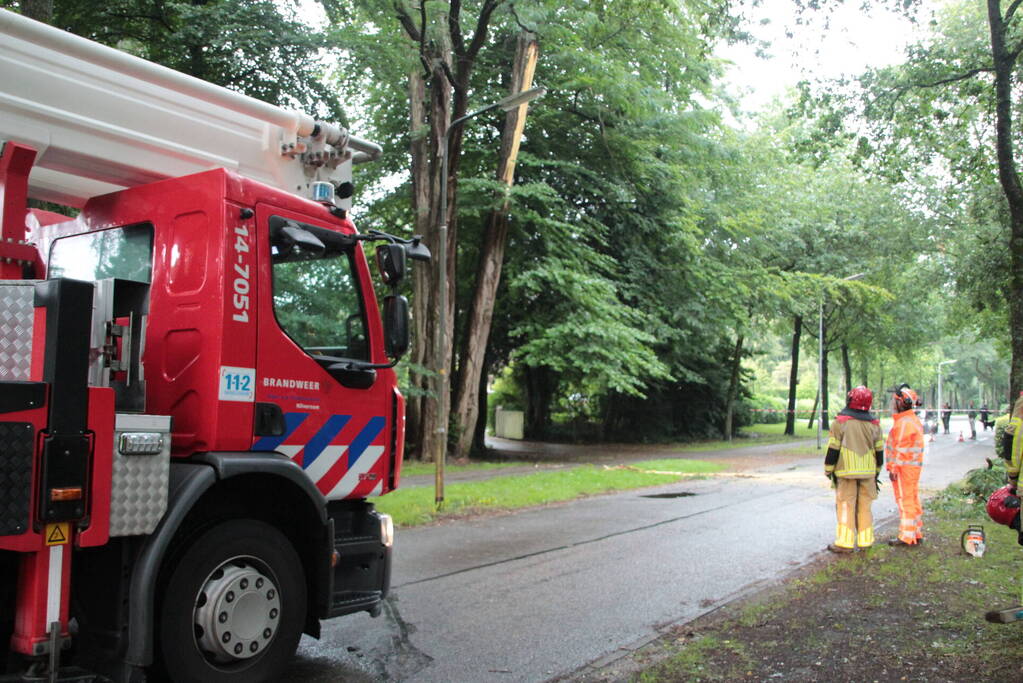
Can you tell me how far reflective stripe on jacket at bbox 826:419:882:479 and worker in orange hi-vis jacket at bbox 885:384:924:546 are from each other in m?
0.62

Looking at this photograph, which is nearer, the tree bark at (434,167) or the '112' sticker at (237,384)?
the '112' sticker at (237,384)

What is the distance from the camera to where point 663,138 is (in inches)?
843

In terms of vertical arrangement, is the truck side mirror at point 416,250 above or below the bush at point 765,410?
above

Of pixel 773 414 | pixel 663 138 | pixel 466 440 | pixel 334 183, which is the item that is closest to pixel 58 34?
pixel 334 183

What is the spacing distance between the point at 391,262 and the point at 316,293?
49 centimetres

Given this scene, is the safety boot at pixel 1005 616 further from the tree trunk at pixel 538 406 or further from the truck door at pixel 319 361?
the tree trunk at pixel 538 406

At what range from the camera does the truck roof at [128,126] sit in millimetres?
4195

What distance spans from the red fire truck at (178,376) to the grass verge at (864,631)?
2108 millimetres

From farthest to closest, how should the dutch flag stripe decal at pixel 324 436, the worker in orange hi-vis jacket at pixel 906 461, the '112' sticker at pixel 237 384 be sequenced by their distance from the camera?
1. the worker in orange hi-vis jacket at pixel 906 461
2. the dutch flag stripe decal at pixel 324 436
3. the '112' sticker at pixel 237 384

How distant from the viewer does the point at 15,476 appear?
3.32 m

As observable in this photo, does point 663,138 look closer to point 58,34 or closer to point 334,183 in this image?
point 334,183

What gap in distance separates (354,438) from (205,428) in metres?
1.05

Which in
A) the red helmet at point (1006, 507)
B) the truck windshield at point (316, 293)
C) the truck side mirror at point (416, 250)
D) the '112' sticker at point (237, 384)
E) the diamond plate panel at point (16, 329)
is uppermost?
the truck side mirror at point (416, 250)

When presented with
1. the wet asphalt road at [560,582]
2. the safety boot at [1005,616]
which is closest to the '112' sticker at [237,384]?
the wet asphalt road at [560,582]
